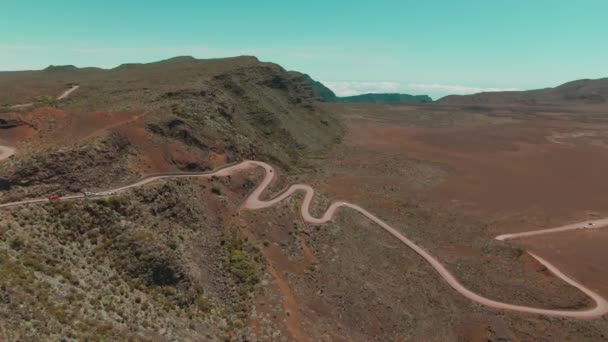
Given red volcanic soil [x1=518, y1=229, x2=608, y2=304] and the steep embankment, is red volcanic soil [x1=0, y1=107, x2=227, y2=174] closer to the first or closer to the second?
the steep embankment

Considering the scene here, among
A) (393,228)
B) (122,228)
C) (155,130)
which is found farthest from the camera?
(155,130)

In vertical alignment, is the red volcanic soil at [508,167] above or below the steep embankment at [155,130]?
below

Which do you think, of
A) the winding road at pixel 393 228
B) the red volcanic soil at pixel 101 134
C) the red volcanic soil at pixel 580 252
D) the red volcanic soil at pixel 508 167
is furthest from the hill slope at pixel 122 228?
the red volcanic soil at pixel 508 167

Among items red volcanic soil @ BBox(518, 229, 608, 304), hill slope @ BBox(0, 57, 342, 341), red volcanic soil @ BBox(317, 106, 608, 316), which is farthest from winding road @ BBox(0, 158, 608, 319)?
hill slope @ BBox(0, 57, 342, 341)

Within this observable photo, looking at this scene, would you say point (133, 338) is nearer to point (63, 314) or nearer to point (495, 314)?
point (63, 314)

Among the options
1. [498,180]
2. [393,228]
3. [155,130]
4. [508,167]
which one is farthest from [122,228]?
[508,167]

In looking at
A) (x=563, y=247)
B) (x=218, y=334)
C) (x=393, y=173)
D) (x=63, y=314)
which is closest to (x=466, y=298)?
(x=563, y=247)

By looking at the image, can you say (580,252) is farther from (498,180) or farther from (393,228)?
(498,180)

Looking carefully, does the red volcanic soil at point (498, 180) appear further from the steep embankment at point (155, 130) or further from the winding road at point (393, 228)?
the steep embankment at point (155, 130)
